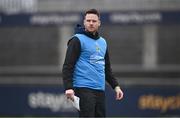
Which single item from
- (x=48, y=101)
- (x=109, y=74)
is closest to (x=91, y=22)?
(x=109, y=74)

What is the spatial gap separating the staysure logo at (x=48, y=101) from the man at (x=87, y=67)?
31.8 feet

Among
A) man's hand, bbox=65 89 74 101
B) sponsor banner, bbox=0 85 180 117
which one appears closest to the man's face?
man's hand, bbox=65 89 74 101

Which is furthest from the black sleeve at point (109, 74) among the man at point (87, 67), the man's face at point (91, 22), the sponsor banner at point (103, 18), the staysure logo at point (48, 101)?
the sponsor banner at point (103, 18)

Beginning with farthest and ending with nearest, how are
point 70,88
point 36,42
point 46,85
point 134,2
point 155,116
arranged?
point 36,42 < point 134,2 < point 46,85 < point 155,116 < point 70,88

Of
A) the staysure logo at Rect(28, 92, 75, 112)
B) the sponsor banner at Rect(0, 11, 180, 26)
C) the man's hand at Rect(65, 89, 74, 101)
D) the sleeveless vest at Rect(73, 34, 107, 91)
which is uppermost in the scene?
the sleeveless vest at Rect(73, 34, 107, 91)

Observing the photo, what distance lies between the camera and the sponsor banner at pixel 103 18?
2059 cm

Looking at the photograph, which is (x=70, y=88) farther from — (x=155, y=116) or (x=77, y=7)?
(x=77, y=7)

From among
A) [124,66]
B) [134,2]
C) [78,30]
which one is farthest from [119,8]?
[78,30]

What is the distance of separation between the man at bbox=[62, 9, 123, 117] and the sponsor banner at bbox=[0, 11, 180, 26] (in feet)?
41.4

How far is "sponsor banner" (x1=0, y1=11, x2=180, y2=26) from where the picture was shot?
67.6ft

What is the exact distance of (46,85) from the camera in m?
18.2

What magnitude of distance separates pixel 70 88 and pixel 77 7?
44.1 ft

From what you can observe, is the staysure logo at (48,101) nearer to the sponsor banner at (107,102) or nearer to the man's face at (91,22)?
the sponsor banner at (107,102)

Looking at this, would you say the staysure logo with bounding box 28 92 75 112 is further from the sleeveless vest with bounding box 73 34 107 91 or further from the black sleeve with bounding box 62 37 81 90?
the black sleeve with bounding box 62 37 81 90
